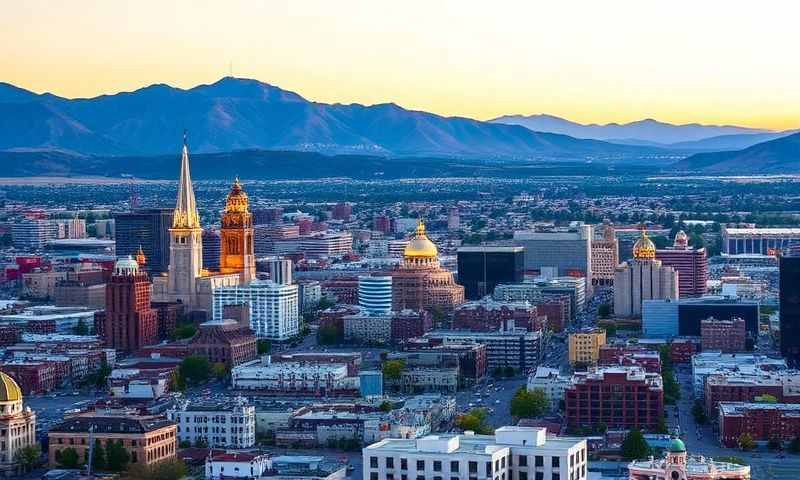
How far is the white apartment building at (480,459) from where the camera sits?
Answer: 34594mm

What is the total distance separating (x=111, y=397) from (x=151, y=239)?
162ft

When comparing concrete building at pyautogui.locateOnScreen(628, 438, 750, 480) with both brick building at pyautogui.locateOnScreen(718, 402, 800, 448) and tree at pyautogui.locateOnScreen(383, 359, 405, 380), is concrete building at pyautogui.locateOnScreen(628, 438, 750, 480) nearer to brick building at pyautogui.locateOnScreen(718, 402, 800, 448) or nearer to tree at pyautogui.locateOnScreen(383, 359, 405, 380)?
brick building at pyautogui.locateOnScreen(718, 402, 800, 448)

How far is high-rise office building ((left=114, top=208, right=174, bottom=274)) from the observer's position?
118188 millimetres

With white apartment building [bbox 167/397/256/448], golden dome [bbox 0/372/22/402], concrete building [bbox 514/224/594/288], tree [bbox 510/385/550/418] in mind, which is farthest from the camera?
concrete building [bbox 514/224/594/288]

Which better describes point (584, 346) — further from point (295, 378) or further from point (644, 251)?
point (644, 251)

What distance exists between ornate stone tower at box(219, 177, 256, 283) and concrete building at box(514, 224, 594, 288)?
1987 centimetres

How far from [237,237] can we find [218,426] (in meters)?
39.2

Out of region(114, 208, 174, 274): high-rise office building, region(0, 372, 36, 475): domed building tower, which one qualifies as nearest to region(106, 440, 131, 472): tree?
region(0, 372, 36, 475): domed building tower

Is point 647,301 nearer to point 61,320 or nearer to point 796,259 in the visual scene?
point 796,259

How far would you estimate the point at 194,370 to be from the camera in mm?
77188

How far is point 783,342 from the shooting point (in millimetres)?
79000

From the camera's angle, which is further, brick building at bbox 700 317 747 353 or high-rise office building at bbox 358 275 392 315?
high-rise office building at bbox 358 275 392 315

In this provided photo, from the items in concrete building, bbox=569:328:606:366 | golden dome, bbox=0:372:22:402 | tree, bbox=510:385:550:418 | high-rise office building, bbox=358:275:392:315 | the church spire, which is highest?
the church spire

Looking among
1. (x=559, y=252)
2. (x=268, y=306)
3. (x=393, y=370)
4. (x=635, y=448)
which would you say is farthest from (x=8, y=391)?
(x=559, y=252)
